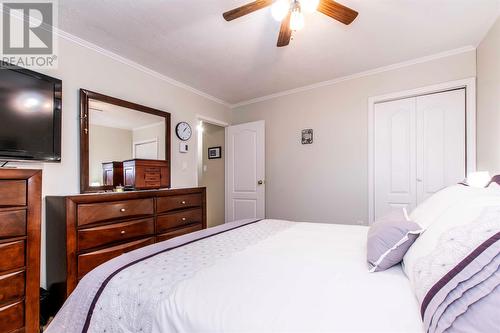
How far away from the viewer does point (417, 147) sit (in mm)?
2850

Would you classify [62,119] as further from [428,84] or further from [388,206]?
[428,84]

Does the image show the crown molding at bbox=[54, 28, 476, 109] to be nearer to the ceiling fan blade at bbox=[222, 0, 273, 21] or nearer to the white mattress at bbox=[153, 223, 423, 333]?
the ceiling fan blade at bbox=[222, 0, 273, 21]

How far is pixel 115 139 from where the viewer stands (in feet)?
8.32

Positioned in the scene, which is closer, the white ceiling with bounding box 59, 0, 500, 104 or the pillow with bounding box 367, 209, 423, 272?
the pillow with bounding box 367, 209, 423, 272

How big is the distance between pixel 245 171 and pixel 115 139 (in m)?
2.16

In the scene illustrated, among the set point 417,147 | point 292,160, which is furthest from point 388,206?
point 292,160

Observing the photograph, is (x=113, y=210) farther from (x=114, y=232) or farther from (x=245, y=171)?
(x=245, y=171)

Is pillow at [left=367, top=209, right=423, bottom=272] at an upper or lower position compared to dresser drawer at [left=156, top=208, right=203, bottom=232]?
upper

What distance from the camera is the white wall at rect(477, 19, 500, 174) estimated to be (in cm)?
206

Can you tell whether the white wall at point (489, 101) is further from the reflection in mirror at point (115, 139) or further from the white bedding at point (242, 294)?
the reflection in mirror at point (115, 139)

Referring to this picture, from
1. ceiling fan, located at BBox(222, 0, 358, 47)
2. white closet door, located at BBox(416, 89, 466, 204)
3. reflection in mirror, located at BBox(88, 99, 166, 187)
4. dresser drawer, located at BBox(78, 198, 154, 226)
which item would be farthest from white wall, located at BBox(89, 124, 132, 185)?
white closet door, located at BBox(416, 89, 466, 204)

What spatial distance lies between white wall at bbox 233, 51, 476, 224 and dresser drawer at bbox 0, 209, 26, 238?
9.87 feet

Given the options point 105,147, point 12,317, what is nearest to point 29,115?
point 105,147

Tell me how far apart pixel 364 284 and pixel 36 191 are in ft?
6.42
